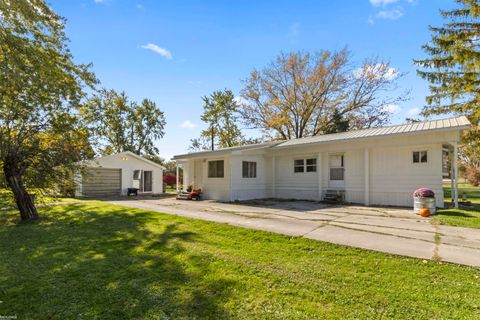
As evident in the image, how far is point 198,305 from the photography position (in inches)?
122

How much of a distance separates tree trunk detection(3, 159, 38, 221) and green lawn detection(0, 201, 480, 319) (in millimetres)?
3406

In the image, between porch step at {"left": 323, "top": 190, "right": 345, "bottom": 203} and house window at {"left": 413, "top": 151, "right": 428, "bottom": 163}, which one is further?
porch step at {"left": 323, "top": 190, "right": 345, "bottom": 203}

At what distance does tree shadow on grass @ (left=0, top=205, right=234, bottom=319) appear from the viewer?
10.3 feet

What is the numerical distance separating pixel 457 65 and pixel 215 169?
558 inches

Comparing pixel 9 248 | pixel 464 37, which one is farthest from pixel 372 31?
pixel 9 248

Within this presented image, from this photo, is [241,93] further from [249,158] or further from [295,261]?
[295,261]

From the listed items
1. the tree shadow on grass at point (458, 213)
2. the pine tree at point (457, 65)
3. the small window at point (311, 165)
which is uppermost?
the pine tree at point (457, 65)

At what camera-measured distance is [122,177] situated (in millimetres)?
19516

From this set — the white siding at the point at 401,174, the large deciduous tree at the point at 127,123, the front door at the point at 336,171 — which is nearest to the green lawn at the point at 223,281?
the white siding at the point at 401,174

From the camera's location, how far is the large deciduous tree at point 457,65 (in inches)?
497

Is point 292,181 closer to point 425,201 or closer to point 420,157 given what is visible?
point 420,157

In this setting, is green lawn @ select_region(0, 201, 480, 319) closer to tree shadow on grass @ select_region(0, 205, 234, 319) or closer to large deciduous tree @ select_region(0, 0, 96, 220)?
tree shadow on grass @ select_region(0, 205, 234, 319)

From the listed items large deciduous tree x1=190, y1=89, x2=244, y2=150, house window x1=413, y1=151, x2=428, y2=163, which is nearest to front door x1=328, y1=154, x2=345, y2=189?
house window x1=413, y1=151, x2=428, y2=163

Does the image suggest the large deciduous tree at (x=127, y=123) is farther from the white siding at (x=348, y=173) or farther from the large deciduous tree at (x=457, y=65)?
the large deciduous tree at (x=457, y=65)
